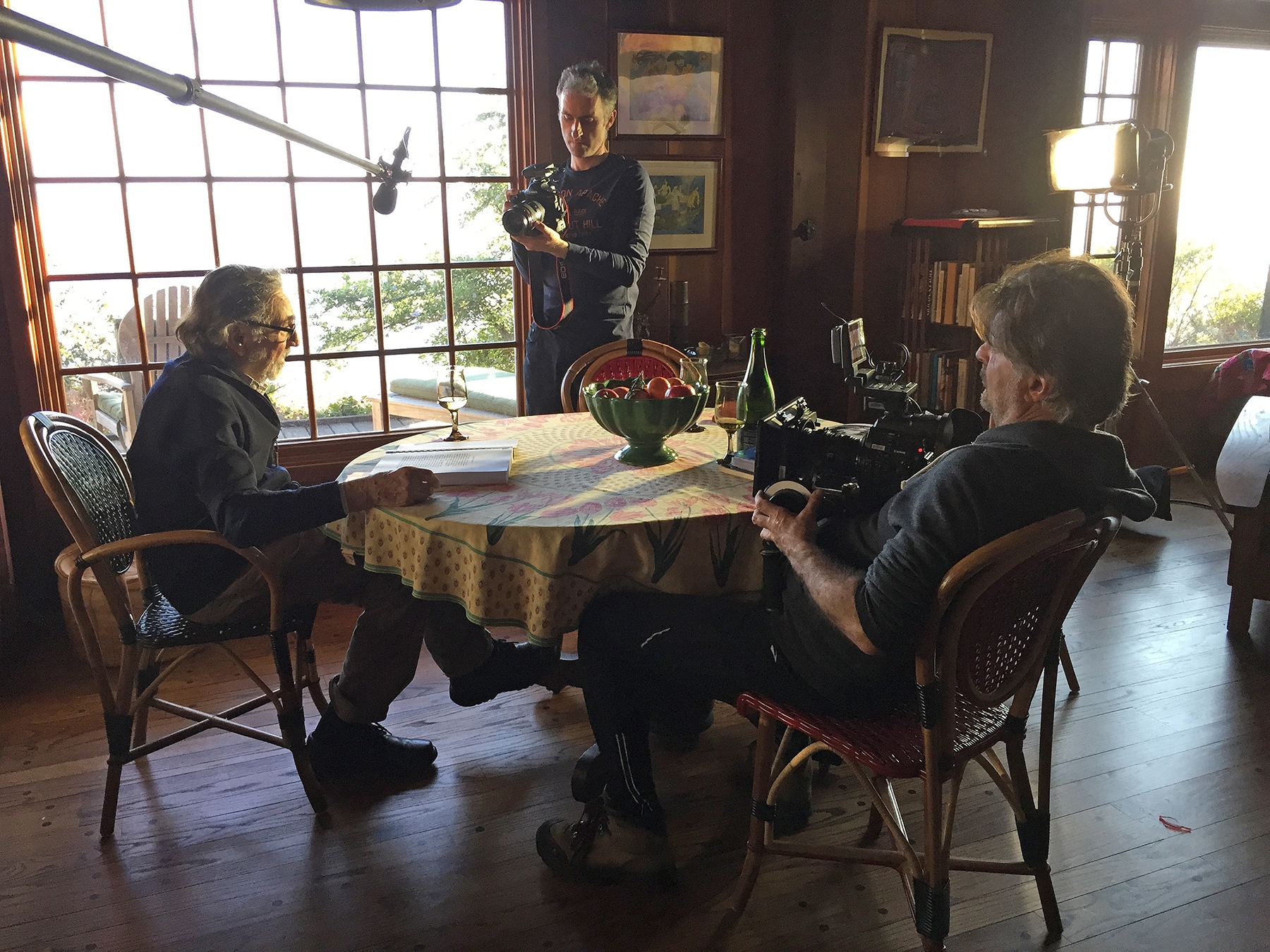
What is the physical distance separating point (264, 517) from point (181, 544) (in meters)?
0.26

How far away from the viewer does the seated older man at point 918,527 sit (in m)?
1.31

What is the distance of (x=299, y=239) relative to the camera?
11.4 feet

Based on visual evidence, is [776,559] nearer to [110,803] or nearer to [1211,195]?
[110,803]

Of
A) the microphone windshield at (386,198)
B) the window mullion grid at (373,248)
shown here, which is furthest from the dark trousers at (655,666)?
the window mullion grid at (373,248)

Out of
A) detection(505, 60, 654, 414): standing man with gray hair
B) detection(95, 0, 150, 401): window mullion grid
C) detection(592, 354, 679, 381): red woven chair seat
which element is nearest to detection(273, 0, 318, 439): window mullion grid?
detection(95, 0, 150, 401): window mullion grid

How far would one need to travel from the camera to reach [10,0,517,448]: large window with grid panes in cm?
317

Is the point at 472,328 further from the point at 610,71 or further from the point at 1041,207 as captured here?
the point at 1041,207

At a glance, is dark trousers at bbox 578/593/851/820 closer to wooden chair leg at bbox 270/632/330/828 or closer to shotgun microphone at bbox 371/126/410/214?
wooden chair leg at bbox 270/632/330/828

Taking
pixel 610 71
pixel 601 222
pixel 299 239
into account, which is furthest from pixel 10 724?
pixel 610 71

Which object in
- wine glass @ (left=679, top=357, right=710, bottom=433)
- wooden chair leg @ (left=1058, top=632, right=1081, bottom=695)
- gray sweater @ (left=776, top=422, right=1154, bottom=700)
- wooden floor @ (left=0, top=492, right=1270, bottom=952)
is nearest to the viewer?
gray sweater @ (left=776, top=422, right=1154, bottom=700)

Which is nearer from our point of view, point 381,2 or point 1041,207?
point 381,2

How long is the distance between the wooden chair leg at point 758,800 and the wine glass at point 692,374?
2.73ft

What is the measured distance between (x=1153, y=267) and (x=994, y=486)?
13.3ft

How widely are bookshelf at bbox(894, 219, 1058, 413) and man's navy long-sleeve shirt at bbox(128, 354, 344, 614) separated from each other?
274 centimetres
